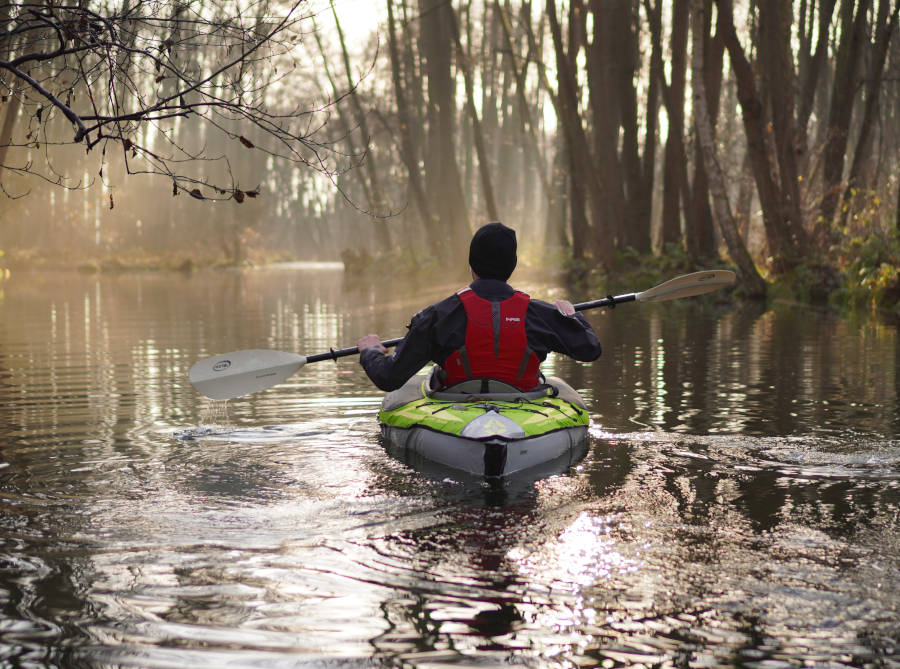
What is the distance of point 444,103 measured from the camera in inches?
1271

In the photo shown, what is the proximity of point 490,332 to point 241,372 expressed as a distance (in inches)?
88.0

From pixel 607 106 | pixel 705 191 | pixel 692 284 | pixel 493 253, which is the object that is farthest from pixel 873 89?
pixel 493 253

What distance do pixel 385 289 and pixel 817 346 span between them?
63.8 ft

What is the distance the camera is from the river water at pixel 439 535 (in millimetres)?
3361

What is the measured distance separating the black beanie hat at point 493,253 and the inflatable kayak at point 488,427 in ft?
2.10

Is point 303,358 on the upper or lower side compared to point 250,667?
upper

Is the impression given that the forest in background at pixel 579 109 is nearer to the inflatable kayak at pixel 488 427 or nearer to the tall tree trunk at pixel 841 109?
the tall tree trunk at pixel 841 109

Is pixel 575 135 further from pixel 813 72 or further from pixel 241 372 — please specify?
pixel 241 372

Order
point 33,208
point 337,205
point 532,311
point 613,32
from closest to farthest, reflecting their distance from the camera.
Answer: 1. point 532,311
2. point 613,32
3. point 33,208
4. point 337,205

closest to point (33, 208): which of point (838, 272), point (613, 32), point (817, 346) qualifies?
point (613, 32)

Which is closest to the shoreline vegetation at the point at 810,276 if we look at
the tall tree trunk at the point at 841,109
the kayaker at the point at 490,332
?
the tall tree trunk at the point at 841,109

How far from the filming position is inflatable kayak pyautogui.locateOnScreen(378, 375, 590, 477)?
18.4ft

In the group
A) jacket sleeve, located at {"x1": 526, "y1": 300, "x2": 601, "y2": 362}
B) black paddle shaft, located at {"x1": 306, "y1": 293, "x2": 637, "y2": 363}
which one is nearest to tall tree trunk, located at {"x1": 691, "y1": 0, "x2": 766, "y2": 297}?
black paddle shaft, located at {"x1": 306, "y1": 293, "x2": 637, "y2": 363}

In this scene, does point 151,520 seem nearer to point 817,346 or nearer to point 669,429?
point 669,429
